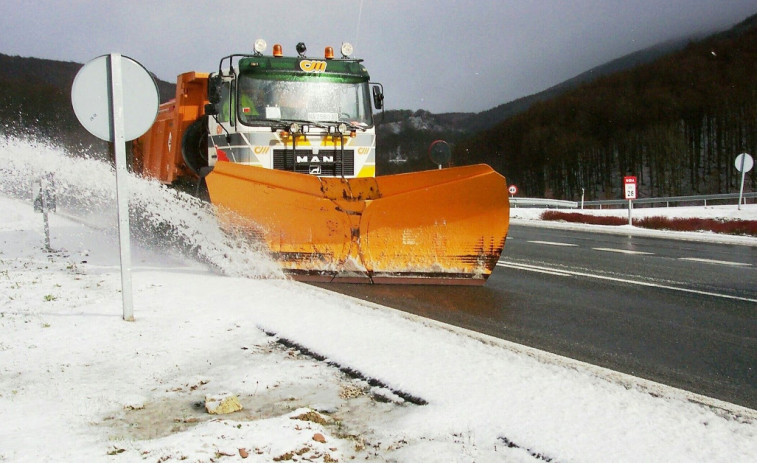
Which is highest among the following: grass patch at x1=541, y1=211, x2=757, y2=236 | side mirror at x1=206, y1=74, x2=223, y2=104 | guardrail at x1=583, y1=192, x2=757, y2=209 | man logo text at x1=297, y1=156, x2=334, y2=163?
side mirror at x1=206, y1=74, x2=223, y2=104

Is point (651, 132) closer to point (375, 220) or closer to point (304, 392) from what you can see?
point (375, 220)

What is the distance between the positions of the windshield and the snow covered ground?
3212 mm

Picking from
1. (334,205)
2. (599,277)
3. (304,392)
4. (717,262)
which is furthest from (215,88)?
(717,262)

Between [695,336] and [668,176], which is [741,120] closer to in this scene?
[668,176]

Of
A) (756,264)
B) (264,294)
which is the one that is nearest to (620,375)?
(264,294)

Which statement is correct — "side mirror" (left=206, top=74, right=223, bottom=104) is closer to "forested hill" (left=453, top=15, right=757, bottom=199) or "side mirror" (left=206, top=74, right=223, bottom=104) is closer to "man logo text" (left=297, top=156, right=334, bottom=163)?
"man logo text" (left=297, top=156, right=334, bottom=163)

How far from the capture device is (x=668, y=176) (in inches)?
2835

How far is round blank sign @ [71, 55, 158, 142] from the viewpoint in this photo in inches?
202

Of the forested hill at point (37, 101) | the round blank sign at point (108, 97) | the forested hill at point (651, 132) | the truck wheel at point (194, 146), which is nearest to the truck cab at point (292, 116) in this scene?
the truck wheel at point (194, 146)

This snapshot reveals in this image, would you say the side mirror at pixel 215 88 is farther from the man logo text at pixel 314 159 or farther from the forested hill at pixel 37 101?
the forested hill at pixel 37 101

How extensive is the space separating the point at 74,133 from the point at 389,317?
1840cm

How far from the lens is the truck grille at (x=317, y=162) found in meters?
8.62

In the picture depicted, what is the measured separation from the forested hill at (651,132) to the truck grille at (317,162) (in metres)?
60.6

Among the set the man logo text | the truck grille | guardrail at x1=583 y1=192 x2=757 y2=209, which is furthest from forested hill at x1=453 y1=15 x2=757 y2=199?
the man logo text
